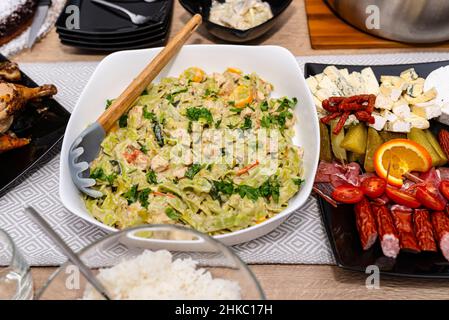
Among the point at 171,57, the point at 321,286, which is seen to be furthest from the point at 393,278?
the point at 171,57

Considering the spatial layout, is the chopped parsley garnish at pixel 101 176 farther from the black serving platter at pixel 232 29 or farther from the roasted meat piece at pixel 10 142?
the black serving platter at pixel 232 29

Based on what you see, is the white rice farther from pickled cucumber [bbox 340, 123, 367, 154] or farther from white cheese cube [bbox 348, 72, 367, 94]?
white cheese cube [bbox 348, 72, 367, 94]

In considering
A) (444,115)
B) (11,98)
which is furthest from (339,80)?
(11,98)

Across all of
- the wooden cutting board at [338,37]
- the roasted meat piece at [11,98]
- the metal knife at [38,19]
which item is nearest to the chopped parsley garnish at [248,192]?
the roasted meat piece at [11,98]

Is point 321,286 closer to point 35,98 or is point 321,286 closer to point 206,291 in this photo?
point 206,291

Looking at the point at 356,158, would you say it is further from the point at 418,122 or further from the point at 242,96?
the point at 242,96

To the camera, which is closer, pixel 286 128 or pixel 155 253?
pixel 155 253
